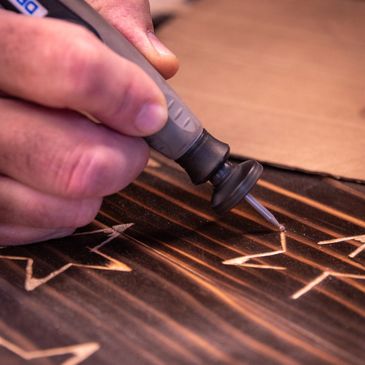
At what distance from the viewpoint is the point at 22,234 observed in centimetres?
49

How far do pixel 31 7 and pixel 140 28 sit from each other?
121mm

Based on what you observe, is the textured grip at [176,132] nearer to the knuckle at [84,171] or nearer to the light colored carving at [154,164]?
the knuckle at [84,171]

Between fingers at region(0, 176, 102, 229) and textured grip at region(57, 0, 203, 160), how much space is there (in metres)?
0.07

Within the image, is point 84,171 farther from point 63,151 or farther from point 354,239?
point 354,239

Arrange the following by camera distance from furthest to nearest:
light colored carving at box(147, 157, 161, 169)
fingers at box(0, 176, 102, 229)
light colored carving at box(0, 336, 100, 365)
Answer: light colored carving at box(147, 157, 161, 169)
fingers at box(0, 176, 102, 229)
light colored carving at box(0, 336, 100, 365)

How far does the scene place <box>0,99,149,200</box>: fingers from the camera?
0.44m

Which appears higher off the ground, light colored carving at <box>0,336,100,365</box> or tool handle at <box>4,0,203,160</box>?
tool handle at <box>4,0,203,160</box>

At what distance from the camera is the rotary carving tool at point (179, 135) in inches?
17.3

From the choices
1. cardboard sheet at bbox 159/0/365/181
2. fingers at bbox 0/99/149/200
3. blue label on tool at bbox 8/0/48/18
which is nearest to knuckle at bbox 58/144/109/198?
fingers at bbox 0/99/149/200

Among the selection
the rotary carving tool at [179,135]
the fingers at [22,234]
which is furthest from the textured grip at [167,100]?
A: the fingers at [22,234]

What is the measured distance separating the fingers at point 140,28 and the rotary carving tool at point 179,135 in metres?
0.06

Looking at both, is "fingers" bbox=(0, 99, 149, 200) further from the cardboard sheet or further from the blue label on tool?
the cardboard sheet

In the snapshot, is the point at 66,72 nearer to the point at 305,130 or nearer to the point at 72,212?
the point at 72,212

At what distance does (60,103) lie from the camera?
1.39ft
